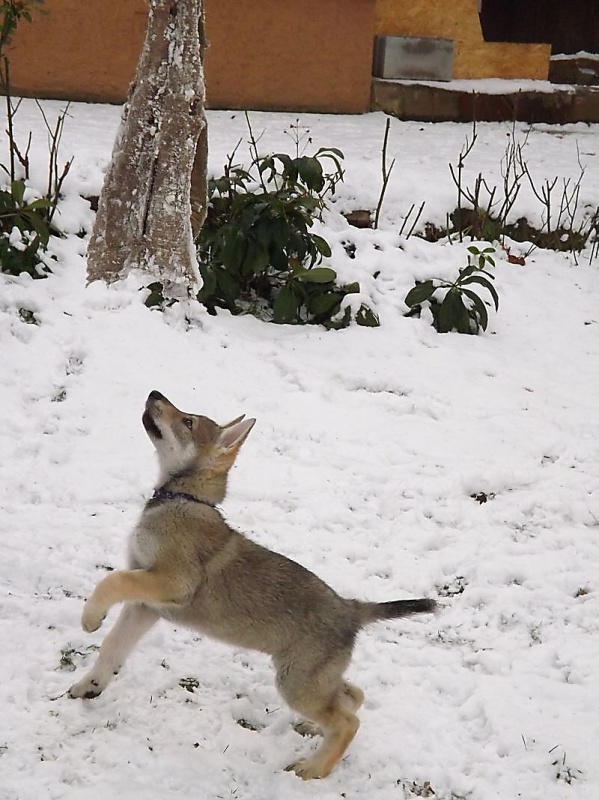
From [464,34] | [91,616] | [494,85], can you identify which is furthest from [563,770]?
[464,34]

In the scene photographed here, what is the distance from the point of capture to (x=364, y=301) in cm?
747

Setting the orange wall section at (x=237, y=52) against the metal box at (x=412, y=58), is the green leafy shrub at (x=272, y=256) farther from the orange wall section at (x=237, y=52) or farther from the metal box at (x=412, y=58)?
the metal box at (x=412, y=58)

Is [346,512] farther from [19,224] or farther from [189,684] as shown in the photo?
[19,224]

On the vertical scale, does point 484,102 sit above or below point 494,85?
below

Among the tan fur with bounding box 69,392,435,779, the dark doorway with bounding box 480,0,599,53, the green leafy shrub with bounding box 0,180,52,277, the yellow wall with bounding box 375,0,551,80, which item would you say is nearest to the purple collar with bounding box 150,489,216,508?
the tan fur with bounding box 69,392,435,779

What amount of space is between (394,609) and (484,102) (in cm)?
1094

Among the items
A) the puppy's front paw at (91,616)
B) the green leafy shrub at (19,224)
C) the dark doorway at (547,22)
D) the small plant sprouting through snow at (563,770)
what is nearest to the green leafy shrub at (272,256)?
the green leafy shrub at (19,224)

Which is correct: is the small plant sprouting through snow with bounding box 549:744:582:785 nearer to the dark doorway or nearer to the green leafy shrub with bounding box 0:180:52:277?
the green leafy shrub with bounding box 0:180:52:277

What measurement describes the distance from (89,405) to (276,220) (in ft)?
7.48

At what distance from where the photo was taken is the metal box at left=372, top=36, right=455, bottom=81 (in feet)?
41.4

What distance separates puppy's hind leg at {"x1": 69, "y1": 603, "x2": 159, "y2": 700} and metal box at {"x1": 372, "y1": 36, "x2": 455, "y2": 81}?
1049cm

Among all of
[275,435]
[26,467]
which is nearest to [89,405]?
[26,467]

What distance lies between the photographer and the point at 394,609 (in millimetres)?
3572

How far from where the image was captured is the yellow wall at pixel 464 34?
41.8ft
